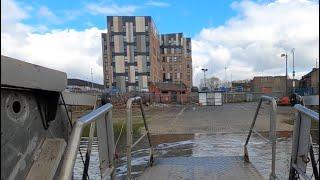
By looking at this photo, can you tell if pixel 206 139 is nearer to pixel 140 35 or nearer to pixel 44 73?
pixel 44 73

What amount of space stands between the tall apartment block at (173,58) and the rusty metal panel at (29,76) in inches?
4886

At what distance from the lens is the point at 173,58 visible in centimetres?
13375

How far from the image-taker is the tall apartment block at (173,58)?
429 ft

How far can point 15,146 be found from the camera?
3184mm

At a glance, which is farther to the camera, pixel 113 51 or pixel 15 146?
pixel 113 51

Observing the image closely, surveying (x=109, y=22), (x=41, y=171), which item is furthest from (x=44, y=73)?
(x=109, y=22)

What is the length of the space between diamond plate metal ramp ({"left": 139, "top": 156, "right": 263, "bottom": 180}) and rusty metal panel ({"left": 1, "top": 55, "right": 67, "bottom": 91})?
2706 millimetres

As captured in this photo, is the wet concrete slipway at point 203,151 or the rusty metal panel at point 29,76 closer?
the rusty metal panel at point 29,76

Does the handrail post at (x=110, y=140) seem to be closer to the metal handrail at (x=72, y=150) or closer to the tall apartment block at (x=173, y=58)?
the metal handrail at (x=72, y=150)

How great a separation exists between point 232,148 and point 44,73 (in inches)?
408

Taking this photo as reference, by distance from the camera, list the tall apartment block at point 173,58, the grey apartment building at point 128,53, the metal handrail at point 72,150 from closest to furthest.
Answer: the metal handrail at point 72,150
the grey apartment building at point 128,53
the tall apartment block at point 173,58

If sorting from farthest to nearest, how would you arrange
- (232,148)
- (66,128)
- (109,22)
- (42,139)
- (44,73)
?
1. (109,22)
2. (232,148)
3. (66,128)
4. (42,139)
5. (44,73)

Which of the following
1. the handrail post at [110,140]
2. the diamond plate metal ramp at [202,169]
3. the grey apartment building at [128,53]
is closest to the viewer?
the handrail post at [110,140]

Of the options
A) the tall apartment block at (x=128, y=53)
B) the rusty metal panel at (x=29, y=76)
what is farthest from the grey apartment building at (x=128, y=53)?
the rusty metal panel at (x=29, y=76)
